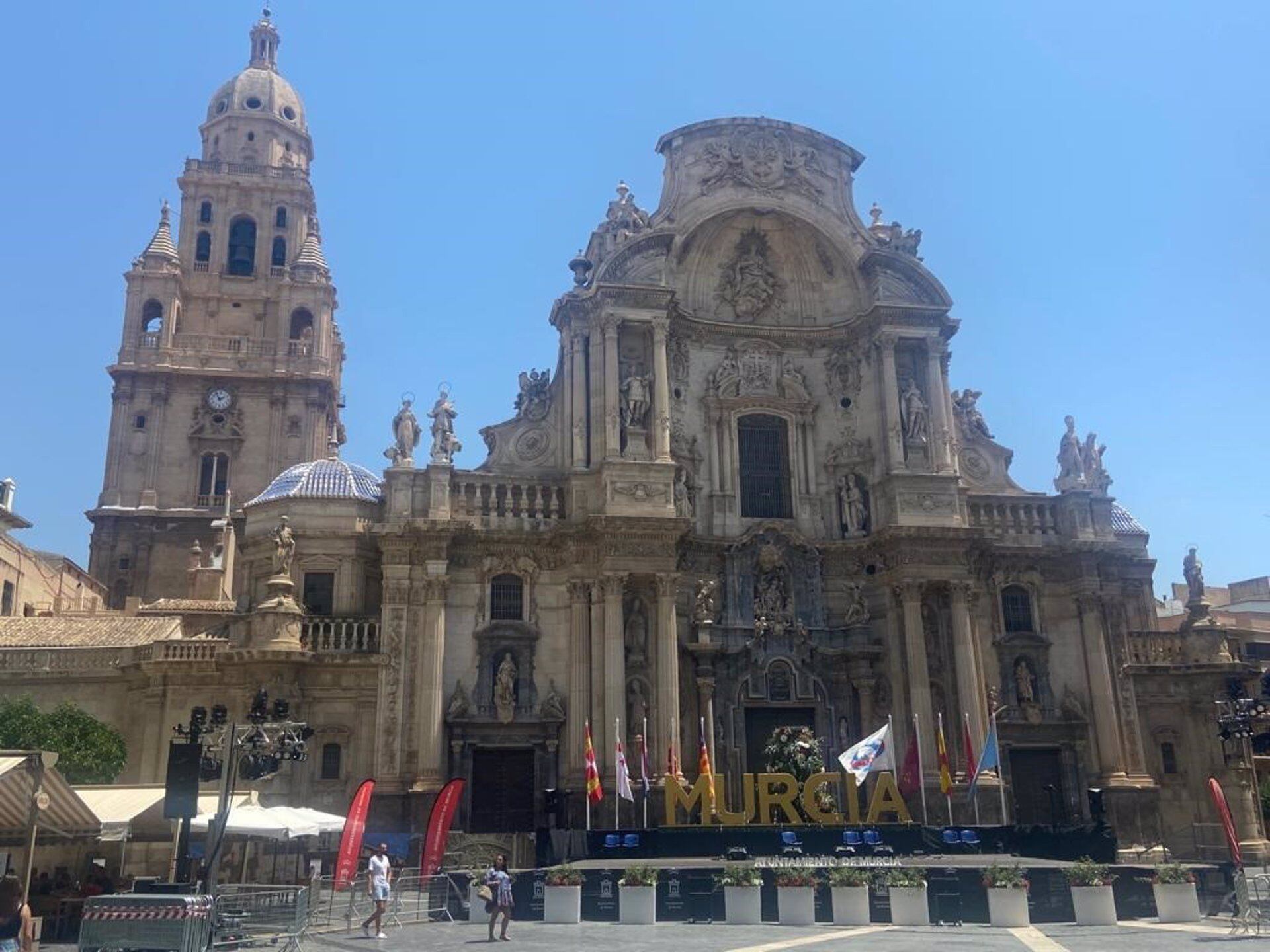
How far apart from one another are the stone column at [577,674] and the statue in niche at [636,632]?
4.14 feet

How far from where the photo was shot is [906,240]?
139 feet

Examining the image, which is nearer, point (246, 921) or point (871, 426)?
point (246, 921)

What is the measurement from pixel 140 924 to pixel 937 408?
31.0 metres

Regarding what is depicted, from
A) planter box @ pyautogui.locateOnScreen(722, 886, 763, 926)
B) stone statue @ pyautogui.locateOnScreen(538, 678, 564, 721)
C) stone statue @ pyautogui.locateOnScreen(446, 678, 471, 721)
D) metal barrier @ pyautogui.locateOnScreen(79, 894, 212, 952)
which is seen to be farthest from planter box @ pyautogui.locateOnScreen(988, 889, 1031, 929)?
stone statue @ pyautogui.locateOnScreen(446, 678, 471, 721)

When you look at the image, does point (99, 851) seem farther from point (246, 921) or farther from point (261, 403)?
point (261, 403)

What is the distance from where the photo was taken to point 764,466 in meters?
40.7

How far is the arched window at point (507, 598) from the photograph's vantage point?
36.8 metres

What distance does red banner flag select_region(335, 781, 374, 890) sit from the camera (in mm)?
25203

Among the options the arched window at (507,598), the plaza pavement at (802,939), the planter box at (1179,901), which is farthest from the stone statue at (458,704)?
the planter box at (1179,901)

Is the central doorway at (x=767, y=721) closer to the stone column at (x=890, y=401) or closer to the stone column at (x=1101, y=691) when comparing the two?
the stone column at (x=890, y=401)

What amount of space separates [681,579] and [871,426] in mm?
8970

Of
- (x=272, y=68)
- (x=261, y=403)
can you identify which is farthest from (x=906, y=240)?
(x=272, y=68)

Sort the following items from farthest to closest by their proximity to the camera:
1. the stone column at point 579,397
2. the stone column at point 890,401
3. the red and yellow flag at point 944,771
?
the stone column at point 890,401, the stone column at point 579,397, the red and yellow flag at point 944,771

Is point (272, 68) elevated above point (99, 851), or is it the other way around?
point (272, 68)
